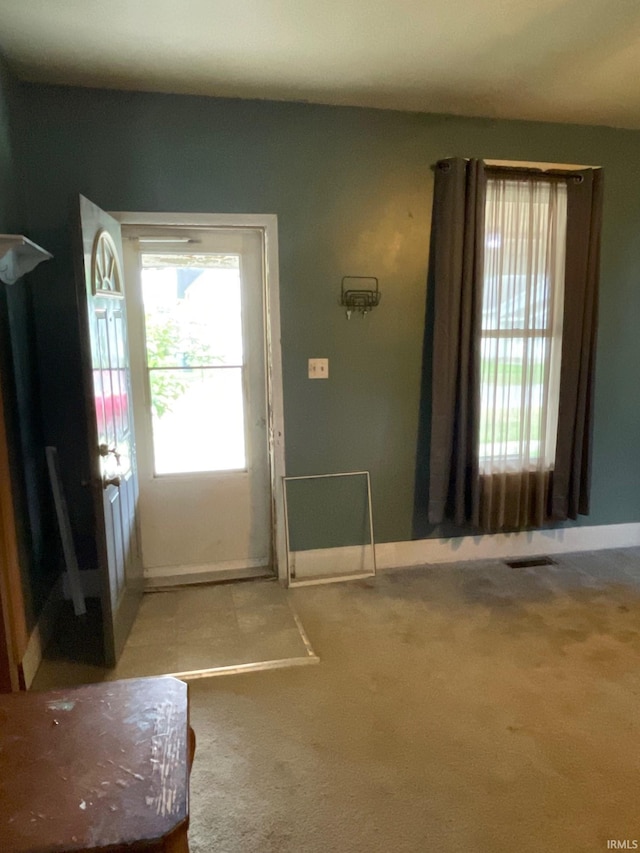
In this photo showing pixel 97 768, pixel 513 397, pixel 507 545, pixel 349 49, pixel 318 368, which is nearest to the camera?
pixel 97 768

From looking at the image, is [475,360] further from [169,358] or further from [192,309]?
[169,358]

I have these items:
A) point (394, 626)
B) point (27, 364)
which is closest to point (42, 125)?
point (27, 364)

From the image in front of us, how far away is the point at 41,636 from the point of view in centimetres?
259

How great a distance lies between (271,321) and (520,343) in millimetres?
1446

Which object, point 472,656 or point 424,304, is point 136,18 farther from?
point 472,656

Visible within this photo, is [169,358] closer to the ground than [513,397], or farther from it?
farther from it

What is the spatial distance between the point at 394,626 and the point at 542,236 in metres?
2.30

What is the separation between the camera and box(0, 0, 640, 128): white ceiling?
216 centimetres

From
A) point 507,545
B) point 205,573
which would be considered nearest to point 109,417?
point 205,573

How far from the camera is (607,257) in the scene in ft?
11.5

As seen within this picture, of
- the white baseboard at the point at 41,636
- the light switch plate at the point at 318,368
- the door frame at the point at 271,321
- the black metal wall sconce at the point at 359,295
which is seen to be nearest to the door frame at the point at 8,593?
the white baseboard at the point at 41,636

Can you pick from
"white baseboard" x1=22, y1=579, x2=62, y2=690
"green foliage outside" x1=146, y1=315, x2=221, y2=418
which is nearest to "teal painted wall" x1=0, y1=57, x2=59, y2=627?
"white baseboard" x1=22, y1=579, x2=62, y2=690

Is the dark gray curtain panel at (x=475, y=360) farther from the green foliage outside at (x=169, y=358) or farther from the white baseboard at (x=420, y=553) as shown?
the green foliage outside at (x=169, y=358)

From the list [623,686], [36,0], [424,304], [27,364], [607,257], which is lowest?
[623,686]
